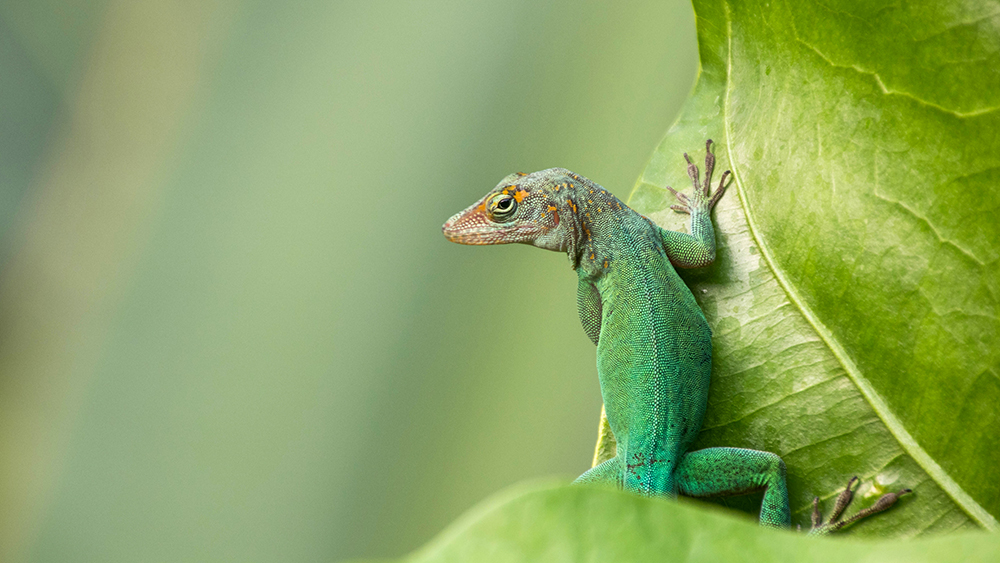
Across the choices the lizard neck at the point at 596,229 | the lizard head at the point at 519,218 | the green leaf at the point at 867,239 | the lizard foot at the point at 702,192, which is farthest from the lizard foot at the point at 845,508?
the lizard head at the point at 519,218

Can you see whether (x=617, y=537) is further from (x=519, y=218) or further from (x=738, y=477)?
(x=519, y=218)

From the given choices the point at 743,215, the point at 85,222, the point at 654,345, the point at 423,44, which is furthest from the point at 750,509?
the point at 85,222

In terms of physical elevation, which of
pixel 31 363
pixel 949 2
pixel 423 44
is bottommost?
pixel 31 363

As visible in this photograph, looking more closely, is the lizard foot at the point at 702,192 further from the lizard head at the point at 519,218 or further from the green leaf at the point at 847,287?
the lizard head at the point at 519,218

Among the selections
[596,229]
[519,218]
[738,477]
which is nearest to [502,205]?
[519,218]

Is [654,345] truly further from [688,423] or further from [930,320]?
→ [930,320]

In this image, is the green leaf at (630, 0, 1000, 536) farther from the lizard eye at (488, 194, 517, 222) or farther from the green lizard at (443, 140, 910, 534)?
the lizard eye at (488, 194, 517, 222)

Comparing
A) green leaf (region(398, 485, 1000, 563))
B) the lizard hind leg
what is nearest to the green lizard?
the lizard hind leg
